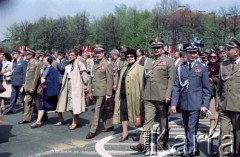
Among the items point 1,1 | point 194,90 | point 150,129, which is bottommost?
point 150,129

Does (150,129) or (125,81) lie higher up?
(125,81)

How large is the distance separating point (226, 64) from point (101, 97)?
10.2 ft

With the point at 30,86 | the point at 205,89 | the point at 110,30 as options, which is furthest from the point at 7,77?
the point at 110,30

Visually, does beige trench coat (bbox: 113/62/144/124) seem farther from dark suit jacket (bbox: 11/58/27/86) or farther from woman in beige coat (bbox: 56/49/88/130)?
dark suit jacket (bbox: 11/58/27/86)

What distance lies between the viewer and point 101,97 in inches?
330

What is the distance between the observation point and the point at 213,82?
8.33 metres

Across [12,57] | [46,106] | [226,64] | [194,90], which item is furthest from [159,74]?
[12,57]

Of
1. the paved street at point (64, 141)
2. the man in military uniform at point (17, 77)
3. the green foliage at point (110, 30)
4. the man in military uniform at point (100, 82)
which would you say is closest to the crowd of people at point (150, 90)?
the man in military uniform at point (100, 82)

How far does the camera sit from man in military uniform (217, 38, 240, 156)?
591cm

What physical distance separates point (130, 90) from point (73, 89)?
6.49ft

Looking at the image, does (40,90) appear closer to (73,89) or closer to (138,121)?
(73,89)

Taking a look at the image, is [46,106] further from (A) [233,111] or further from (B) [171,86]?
(A) [233,111]

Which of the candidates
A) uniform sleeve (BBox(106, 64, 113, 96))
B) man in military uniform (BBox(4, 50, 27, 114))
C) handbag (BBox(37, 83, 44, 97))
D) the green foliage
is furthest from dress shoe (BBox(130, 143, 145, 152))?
the green foliage

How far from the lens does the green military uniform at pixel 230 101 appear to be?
591 cm
